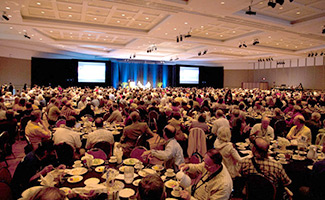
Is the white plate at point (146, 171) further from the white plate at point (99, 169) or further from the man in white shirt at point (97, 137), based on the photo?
the man in white shirt at point (97, 137)

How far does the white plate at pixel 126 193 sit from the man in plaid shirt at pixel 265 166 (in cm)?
150

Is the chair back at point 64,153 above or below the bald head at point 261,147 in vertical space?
below

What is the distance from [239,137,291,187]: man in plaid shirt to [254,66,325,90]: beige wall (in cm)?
2791

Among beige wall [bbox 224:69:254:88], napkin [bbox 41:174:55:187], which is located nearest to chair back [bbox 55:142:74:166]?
napkin [bbox 41:174:55:187]

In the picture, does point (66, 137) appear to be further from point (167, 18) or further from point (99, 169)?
point (167, 18)

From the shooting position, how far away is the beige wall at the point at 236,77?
3450 cm

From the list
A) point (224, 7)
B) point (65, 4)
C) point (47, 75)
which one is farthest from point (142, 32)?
point (47, 75)

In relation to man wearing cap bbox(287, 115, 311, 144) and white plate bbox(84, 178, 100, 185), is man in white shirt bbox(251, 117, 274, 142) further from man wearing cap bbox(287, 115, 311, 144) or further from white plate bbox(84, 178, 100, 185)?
white plate bbox(84, 178, 100, 185)

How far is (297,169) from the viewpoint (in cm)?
346

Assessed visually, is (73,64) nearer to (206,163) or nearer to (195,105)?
(195,105)

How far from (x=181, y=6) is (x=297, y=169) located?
7119mm

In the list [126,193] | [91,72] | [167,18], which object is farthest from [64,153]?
[91,72]

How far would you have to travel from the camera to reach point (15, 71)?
2034cm

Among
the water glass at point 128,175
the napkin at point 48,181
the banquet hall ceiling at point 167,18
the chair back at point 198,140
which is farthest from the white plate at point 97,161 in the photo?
the banquet hall ceiling at point 167,18
